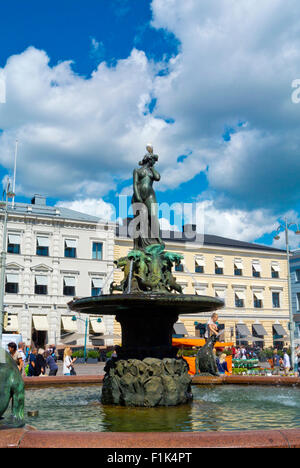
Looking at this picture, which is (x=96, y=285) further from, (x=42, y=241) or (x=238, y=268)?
(x=238, y=268)

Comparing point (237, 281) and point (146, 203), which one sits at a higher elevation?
point (237, 281)

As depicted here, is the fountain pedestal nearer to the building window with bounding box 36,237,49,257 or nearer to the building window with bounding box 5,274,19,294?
the building window with bounding box 5,274,19,294

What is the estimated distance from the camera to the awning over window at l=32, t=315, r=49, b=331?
1630 inches

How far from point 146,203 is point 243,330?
42495 mm

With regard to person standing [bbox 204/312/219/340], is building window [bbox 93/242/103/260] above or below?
above

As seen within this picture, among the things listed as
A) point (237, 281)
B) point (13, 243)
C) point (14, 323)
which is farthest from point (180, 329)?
point (13, 243)

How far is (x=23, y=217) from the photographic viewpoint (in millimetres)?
43156

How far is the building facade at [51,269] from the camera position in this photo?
41844mm

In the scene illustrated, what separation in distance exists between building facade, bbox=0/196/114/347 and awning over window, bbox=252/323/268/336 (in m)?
16.4

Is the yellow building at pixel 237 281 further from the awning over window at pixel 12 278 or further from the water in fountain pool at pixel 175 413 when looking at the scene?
the water in fountain pool at pixel 175 413

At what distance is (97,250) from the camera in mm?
46625

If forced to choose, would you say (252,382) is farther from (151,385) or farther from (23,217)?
(23,217)

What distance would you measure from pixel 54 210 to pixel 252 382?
36.9 metres

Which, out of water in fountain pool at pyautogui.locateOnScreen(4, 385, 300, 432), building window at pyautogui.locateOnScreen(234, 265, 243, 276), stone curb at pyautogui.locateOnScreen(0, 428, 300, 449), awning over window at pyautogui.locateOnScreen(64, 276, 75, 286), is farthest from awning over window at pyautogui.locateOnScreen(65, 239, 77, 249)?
stone curb at pyautogui.locateOnScreen(0, 428, 300, 449)
